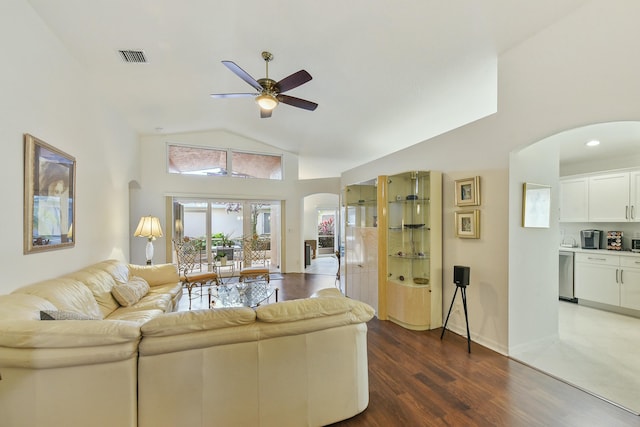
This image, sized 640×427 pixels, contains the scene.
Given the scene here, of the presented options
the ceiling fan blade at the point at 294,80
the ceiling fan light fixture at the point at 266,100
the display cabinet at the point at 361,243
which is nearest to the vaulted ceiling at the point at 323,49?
the ceiling fan blade at the point at 294,80

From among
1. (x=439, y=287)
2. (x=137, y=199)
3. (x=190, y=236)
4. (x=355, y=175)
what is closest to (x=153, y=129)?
(x=137, y=199)

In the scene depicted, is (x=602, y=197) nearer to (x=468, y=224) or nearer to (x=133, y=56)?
(x=468, y=224)

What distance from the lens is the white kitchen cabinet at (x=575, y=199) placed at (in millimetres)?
4523

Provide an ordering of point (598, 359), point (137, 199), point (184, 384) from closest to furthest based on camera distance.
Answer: point (184, 384), point (598, 359), point (137, 199)

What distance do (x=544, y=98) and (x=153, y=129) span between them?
266 inches

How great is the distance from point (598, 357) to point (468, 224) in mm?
1775

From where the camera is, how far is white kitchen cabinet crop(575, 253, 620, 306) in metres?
3.97

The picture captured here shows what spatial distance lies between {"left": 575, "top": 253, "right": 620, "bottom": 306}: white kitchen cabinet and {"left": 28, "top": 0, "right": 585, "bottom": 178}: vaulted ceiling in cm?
294

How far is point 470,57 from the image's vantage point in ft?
9.70

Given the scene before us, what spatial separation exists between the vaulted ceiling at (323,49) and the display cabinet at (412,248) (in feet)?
4.11

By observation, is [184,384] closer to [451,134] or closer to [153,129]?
[451,134]

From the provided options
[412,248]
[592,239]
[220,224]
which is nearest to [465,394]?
[412,248]

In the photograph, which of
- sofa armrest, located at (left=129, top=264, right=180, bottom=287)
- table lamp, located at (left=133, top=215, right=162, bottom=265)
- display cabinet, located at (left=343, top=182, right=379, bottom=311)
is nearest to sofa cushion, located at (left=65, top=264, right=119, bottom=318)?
sofa armrest, located at (left=129, top=264, right=180, bottom=287)

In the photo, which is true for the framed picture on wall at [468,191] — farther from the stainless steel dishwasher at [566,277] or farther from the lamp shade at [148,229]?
the lamp shade at [148,229]
